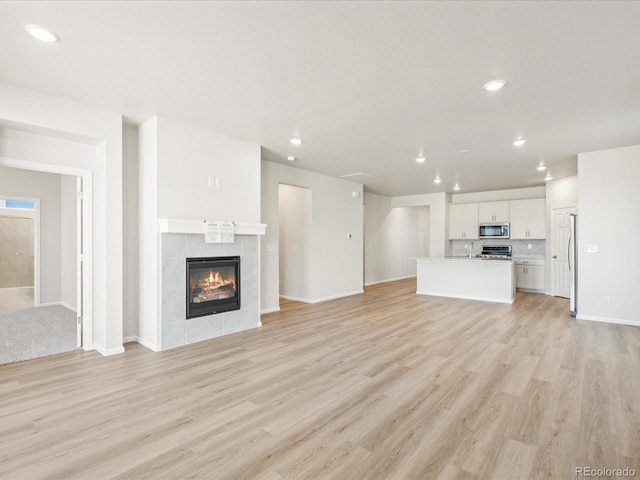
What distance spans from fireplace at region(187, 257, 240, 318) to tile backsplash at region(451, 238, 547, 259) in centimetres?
752

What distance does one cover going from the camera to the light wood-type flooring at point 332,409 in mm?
1938

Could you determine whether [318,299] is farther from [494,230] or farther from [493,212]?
[493,212]

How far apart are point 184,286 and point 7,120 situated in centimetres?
240

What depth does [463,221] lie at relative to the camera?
9.59m

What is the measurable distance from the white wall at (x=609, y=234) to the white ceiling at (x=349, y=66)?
575 mm

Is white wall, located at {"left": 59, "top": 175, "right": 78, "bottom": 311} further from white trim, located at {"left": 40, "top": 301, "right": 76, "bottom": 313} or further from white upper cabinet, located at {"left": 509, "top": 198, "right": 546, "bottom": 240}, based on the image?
white upper cabinet, located at {"left": 509, "top": 198, "right": 546, "bottom": 240}

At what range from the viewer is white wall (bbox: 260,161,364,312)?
612 centimetres

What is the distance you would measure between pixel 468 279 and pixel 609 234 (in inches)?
106

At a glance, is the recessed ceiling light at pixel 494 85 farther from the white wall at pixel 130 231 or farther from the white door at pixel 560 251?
the white door at pixel 560 251

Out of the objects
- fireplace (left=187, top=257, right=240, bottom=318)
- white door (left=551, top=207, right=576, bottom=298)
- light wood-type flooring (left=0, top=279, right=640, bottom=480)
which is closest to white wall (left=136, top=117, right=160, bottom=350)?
light wood-type flooring (left=0, top=279, right=640, bottom=480)

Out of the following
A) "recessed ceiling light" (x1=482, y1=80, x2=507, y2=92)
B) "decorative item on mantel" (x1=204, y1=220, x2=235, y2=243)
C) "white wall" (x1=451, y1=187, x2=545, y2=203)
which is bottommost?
"decorative item on mantel" (x1=204, y1=220, x2=235, y2=243)

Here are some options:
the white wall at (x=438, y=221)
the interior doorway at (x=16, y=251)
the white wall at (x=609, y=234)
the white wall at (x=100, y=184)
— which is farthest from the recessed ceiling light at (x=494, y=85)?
the interior doorway at (x=16, y=251)

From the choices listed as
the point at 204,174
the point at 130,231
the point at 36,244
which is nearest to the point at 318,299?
the point at 204,174

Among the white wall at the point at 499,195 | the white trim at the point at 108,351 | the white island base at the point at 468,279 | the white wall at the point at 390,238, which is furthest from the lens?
the white wall at the point at 390,238
